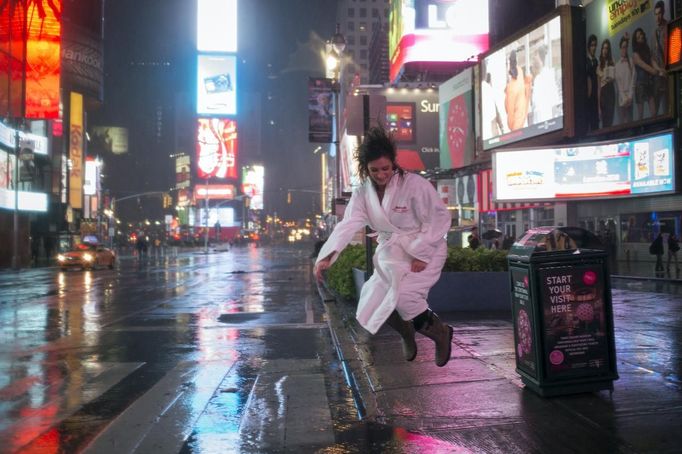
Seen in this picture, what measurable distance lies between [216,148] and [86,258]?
3450 inches

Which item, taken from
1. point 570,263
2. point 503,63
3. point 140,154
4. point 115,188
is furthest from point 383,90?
point 140,154

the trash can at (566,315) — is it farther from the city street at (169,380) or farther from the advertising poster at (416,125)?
the advertising poster at (416,125)

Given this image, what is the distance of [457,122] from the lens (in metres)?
40.0

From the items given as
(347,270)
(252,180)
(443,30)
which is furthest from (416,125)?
(252,180)

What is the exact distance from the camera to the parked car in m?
30.7

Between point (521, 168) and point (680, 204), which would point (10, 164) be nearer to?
point (521, 168)

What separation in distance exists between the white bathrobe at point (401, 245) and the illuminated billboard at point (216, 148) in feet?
366

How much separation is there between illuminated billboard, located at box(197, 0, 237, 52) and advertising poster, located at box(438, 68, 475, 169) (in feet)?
256

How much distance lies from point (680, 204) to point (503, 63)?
11.8 m

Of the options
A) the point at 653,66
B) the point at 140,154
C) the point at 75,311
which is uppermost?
the point at 140,154

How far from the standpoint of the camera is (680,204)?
2527cm

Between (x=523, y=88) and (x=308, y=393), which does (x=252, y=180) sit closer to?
(x=523, y=88)

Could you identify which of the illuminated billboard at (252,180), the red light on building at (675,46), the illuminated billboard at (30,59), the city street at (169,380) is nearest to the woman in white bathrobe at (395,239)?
the city street at (169,380)

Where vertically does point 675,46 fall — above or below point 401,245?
above
